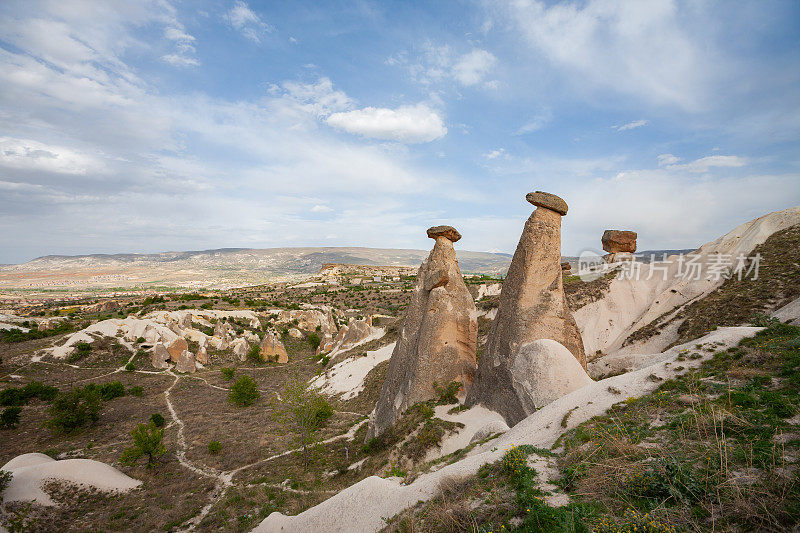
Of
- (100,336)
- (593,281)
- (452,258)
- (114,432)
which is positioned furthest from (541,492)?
(100,336)

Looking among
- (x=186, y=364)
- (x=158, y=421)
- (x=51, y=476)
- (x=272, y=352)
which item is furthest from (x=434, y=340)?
(x=186, y=364)

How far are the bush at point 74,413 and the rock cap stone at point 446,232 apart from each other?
28.3 m

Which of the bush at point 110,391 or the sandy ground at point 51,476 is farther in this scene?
the bush at point 110,391

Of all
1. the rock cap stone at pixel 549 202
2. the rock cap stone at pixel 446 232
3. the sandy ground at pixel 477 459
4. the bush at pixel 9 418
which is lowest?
the bush at pixel 9 418

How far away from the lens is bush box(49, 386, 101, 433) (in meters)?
23.1

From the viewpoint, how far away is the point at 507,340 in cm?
1617

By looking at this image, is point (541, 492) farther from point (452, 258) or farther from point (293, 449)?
point (293, 449)

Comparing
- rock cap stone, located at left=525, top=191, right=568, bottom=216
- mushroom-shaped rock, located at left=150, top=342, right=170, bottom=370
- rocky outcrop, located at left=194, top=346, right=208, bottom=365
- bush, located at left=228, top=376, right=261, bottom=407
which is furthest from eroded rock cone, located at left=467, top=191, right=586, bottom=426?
mushroom-shaped rock, located at left=150, top=342, right=170, bottom=370

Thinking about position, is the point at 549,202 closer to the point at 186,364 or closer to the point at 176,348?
the point at 186,364

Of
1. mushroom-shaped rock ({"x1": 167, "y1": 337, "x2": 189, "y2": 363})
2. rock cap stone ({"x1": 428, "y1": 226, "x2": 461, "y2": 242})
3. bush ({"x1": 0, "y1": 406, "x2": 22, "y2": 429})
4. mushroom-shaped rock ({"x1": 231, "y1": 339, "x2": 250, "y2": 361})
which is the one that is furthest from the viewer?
mushroom-shaped rock ({"x1": 231, "y1": 339, "x2": 250, "y2": 361})

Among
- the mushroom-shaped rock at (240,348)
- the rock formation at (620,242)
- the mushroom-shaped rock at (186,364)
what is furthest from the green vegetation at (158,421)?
the rock formation at (620,242)

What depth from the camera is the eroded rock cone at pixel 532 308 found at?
51.7ft

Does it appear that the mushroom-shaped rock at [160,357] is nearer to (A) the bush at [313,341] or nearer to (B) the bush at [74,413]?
(B) the bush at [74,413]

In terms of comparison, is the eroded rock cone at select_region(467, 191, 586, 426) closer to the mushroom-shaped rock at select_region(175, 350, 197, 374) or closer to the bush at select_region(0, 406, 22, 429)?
the bush at select_region(0, 406, 22, 429)
